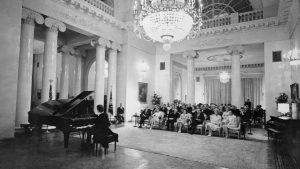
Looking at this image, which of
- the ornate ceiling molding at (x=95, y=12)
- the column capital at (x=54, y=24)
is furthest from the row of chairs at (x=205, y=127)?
the column capital at (x=54, y=24)

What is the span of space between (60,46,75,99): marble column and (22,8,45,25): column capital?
4719mm

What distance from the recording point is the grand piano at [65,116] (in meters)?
5.61

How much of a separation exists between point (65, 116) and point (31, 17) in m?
4.93

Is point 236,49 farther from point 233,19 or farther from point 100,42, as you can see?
point 100,42

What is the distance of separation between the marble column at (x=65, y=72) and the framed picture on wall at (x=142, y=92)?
484cm

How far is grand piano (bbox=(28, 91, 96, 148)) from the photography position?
18.4 ft

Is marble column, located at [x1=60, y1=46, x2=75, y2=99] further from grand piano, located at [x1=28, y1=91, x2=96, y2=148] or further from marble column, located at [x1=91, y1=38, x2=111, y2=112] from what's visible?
grand piano, located at [x1=28, y1=91, x2=96, y2=148]

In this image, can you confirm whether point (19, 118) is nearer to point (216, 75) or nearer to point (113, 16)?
point (113, 16)

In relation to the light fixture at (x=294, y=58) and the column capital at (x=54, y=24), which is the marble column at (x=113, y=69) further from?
the light fixture at (x=294, y=58)

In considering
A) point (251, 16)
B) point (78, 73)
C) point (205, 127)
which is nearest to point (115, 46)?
point (78, 73)

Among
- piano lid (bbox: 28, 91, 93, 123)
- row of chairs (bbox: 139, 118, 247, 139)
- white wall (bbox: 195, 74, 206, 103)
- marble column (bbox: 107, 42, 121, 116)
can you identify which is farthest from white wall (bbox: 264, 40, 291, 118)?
white wall (bbox: 195, 74, 206, 103)

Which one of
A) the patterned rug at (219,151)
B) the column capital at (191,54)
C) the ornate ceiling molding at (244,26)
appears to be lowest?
the patterned rug at (219,151)

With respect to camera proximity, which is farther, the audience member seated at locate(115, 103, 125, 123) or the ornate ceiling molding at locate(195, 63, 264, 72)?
the ornate ceiling molding at locate(195, 63, 264, 72)

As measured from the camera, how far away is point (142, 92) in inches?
555
